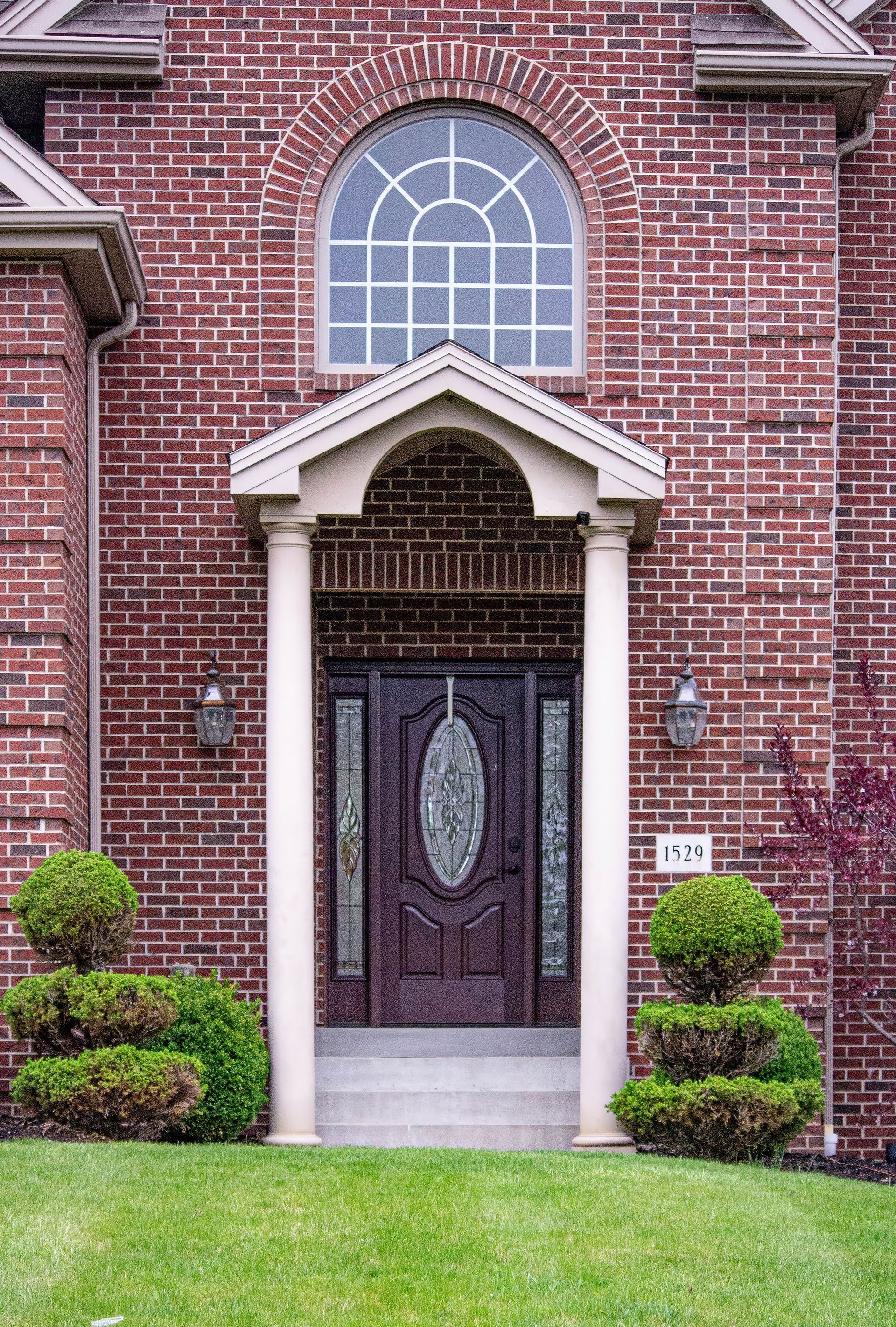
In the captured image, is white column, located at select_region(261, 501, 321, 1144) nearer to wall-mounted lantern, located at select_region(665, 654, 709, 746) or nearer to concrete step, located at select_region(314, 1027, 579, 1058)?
concrete step, located at select_region(314, 1027, 579, 1058)

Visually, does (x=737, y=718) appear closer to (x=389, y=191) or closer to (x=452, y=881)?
(x=452, y=881)

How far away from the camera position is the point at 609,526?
10.3 metres

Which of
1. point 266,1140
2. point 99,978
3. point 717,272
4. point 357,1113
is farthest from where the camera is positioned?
point 717,272

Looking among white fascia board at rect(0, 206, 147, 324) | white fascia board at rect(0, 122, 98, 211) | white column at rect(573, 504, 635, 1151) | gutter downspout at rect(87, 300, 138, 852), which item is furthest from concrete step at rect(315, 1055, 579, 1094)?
white fascia board at rect(0, 122, 98, 211)

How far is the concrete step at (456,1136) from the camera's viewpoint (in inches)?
416

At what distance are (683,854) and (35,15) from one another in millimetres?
6453

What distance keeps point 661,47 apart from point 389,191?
6.38 feet

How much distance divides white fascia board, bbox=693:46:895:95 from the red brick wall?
13.9ft

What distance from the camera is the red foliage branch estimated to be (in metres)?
10.6

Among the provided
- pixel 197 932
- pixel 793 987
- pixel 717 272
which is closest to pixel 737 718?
pixel 793 987

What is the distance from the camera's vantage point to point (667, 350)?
37.3 ft

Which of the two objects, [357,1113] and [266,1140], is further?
[357,1113]

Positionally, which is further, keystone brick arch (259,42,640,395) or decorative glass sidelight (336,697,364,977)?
decorative glass sidelight (336,697,364,977)

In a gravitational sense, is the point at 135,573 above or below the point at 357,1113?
above
